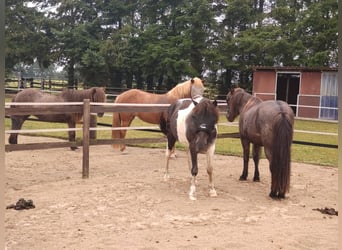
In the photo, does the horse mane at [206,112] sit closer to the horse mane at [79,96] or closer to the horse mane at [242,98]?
the horse mane at [242,98]

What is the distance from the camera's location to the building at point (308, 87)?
52.8 feet

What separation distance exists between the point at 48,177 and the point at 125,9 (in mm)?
21924

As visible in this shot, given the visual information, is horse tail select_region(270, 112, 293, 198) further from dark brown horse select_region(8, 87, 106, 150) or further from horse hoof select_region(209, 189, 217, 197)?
dark brown horse select_region(8, 87, 106, 150)

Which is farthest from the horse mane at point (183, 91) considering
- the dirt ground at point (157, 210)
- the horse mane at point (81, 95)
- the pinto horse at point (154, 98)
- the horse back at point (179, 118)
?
the horse back at point (179, 118)

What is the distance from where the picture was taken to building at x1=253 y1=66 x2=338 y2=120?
1609 centimetres

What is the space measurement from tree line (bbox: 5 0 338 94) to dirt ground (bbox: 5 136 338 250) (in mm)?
16510

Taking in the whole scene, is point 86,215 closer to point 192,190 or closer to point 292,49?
point 192,190

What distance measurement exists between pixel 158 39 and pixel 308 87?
36.5 ft

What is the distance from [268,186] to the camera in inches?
205

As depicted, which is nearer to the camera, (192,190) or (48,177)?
(192,190)

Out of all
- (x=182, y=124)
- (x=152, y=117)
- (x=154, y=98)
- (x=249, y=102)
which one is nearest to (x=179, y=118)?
(x=182, y=124)

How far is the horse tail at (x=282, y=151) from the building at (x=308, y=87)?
37.9ft

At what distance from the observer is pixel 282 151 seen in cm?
425

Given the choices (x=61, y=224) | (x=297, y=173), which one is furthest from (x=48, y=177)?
(x=297, y=173)
